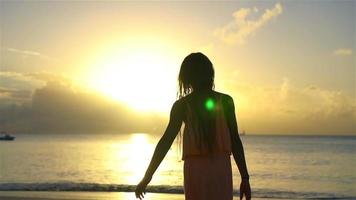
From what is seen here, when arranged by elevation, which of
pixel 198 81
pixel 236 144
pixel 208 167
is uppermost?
pixel 198 81

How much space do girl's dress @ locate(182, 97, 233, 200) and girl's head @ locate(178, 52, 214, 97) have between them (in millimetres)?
188

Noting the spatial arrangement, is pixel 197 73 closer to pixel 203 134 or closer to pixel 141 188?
pixel 203 134

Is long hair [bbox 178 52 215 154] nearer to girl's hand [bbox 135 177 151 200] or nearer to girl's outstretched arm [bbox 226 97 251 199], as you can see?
girl's outstretched arm [bbox 226 97 251 199]

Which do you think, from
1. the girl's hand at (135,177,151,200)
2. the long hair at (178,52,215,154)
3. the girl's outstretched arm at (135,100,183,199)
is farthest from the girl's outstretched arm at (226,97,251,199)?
the girl's hand at (135,177,151,200)

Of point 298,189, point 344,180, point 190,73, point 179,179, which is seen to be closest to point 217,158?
point 190,73

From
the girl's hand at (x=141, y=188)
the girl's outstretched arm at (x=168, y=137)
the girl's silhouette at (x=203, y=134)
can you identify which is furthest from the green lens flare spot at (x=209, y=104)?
the girl's hand at (x=141, y=188)

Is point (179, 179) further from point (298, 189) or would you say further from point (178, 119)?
point (178, 119)

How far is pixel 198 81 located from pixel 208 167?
0.53 metres

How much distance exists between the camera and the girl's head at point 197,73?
3062mm

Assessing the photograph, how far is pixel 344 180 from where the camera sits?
87.8 ft

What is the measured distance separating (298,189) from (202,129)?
2003cm

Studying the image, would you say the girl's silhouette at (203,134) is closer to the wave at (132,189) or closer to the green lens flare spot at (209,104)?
the green lens flare spot at (209,104)

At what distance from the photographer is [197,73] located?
10.0 feet

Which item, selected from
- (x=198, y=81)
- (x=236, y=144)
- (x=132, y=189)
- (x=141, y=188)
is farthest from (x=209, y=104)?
(x=132, y=189)
